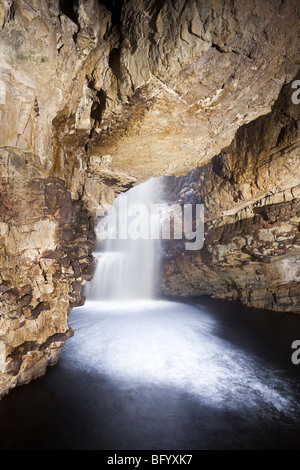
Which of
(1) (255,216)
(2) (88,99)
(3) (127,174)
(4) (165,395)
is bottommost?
(4) (165,395)

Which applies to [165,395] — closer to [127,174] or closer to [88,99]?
[127,174]

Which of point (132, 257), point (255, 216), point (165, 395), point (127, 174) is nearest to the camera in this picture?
point (165, 395)

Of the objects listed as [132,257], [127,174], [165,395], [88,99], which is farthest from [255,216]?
[132,257]

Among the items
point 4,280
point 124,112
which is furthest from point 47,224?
point 124,112

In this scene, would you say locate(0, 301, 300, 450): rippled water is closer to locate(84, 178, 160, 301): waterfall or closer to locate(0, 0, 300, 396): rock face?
locate(0, 0, 300, 396): rock face

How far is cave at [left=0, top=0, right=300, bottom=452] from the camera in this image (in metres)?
3.21

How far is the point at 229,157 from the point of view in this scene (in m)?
8.56

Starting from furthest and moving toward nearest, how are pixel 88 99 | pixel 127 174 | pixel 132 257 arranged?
pixel 132 257, pixel 127 174, pixel 88 99

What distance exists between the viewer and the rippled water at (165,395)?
12.6 feet

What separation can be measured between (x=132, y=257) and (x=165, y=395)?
1603 cm

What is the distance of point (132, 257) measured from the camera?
20.9m

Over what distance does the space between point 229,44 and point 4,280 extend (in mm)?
5572

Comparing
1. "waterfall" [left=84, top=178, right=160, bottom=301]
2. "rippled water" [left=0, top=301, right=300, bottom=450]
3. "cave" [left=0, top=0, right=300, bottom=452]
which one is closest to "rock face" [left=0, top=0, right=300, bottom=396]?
"cave" [left=0, top=0, right=300, bottom=452]

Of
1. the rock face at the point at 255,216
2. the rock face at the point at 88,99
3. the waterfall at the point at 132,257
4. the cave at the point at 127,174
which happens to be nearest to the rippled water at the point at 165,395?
the cave at the point at 127,174
